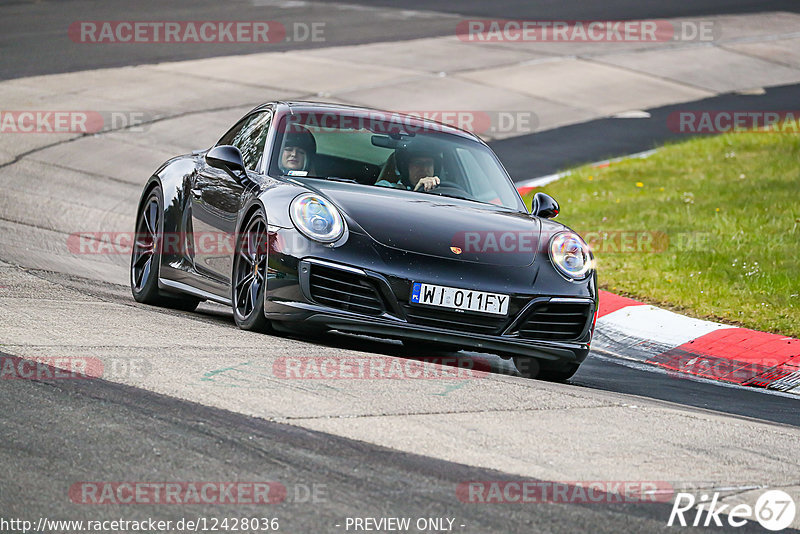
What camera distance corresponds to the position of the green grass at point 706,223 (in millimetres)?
9562

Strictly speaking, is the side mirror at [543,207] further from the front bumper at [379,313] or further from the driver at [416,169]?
the front bumper at [379,313]

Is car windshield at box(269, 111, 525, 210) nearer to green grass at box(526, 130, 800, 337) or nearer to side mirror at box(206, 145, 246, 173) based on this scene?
side mirror at box(206, 145, 246, 173)

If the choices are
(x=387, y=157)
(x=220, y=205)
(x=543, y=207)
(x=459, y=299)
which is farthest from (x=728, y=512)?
(x=220, y=205)

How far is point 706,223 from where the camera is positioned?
1205 centimetres

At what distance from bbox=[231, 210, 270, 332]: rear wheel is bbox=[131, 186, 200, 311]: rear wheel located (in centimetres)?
133

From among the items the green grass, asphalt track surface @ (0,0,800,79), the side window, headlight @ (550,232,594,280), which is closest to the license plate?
headlight @ (550,232,594,280)

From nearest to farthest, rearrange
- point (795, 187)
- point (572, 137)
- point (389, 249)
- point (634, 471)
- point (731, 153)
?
point (634, 471) → point (389, 249) → point (795, 187) → point (731, 153) → point (572, 137)

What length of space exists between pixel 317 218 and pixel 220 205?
50.8 inches

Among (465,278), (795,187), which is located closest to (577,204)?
(795,187)

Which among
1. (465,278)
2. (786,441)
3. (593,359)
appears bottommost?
(593,359)

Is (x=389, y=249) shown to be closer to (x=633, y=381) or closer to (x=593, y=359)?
(x=633, y=381)

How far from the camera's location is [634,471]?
4.51m

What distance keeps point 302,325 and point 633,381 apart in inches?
87.2

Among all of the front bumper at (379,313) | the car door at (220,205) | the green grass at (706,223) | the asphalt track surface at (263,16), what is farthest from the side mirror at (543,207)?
the asphalt track surface at (263,16)
